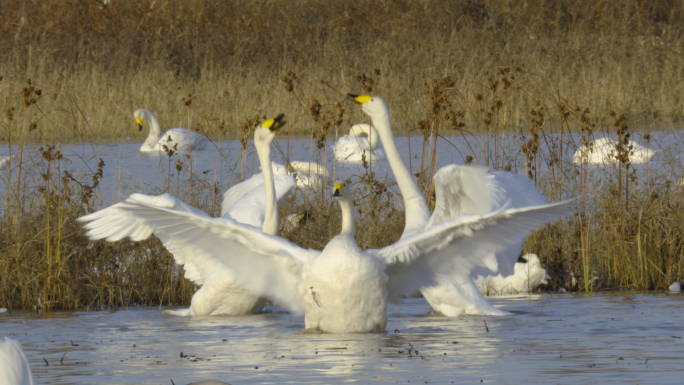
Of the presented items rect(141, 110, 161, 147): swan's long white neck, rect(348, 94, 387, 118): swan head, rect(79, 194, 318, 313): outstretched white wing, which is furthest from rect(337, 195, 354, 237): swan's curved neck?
rect(141, 110, 161, 147): swan's long white neck

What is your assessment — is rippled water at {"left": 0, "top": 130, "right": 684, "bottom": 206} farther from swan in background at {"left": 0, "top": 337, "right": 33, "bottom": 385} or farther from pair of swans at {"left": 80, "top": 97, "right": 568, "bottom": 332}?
swan in background at {"left": 0, "top": 337, "right": 33, "bottom": 385}

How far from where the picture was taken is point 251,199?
347 inches

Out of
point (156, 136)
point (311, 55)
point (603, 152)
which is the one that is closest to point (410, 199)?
point (603, 152)

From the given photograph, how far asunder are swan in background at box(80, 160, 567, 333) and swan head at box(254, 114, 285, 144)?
3.98 ft

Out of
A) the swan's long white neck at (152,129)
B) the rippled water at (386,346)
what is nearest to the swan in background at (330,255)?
the rippled water at (386,346)

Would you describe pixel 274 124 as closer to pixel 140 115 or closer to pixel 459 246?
pixel 459 246

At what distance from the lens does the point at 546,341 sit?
6.54 m

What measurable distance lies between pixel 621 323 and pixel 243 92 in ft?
38.2

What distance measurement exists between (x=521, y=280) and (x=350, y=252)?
259 centimetres

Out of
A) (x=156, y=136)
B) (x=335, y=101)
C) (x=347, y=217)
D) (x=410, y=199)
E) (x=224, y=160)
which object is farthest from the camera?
(x=156, y=136)

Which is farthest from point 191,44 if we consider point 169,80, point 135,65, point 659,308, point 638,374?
point 638,374

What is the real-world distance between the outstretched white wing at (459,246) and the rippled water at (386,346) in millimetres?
319

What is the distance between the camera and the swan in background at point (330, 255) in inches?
261

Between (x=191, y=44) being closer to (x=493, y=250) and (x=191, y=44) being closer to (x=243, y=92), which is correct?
(x=243, y=92)
